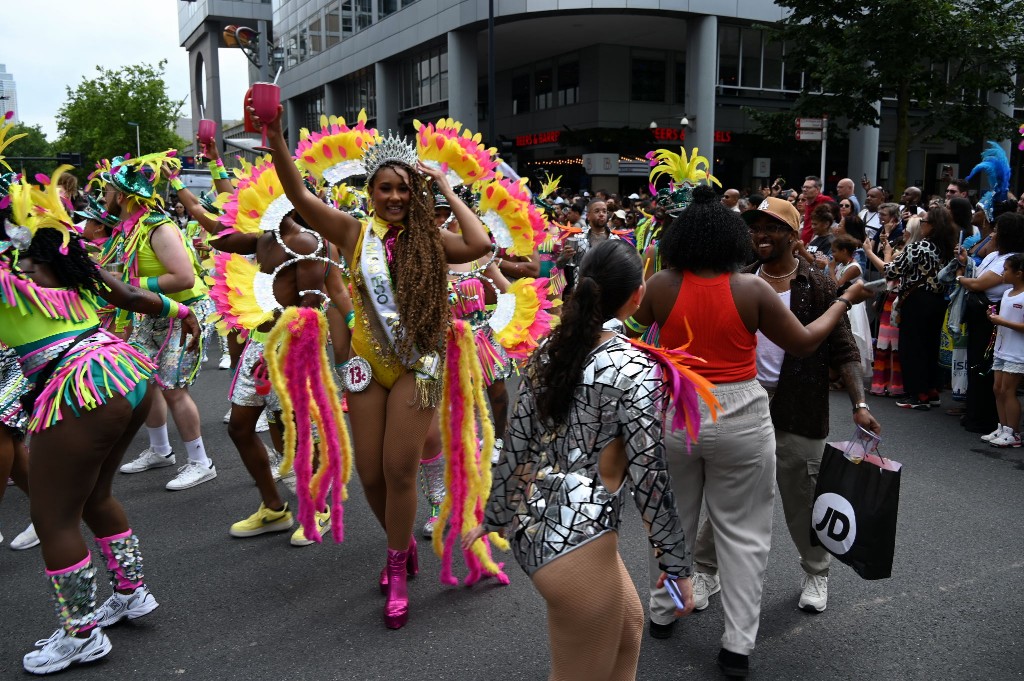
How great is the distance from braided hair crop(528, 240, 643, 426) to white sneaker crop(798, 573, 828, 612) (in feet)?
6.32

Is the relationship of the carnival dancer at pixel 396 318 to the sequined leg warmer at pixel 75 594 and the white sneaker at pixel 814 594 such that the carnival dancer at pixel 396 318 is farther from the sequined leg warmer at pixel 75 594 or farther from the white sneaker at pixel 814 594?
the white sneaker at pixel 814 594

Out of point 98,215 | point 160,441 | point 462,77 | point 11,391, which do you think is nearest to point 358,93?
point 462,77

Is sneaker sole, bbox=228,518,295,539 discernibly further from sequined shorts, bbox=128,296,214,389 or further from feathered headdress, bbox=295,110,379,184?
feathered headdress, bbox=295,110,379,184

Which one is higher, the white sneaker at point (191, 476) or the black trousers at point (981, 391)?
the black trousers at point (981, 391)

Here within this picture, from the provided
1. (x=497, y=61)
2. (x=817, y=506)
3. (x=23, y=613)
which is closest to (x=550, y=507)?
(x=817, y=506)

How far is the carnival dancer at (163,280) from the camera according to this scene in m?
4.75

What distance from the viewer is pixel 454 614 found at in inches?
141

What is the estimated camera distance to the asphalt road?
3.14m

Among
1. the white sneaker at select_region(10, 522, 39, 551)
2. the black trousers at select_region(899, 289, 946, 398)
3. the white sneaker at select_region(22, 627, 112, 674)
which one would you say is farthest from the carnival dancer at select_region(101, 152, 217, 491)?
the black trousers at select_region(899, 289, 946, 398)

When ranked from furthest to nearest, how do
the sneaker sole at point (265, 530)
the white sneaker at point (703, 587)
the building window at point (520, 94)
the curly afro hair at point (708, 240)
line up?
the building window at point (520, 94)
the sneaker sole at point (265, 530)
the white sneaker at point (703, 587)
the curly afro hair at point (708, 240)

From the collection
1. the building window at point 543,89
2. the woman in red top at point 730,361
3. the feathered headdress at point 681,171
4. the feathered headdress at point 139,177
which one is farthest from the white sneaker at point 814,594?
the building window at point 543,89

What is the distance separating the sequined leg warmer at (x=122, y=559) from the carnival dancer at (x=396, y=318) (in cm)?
103

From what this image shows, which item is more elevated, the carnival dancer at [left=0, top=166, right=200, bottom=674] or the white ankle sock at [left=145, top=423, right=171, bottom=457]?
the carnival dancer at [left=0, top=166, right=200, bottom=674]

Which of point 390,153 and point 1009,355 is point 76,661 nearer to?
point 390,153
